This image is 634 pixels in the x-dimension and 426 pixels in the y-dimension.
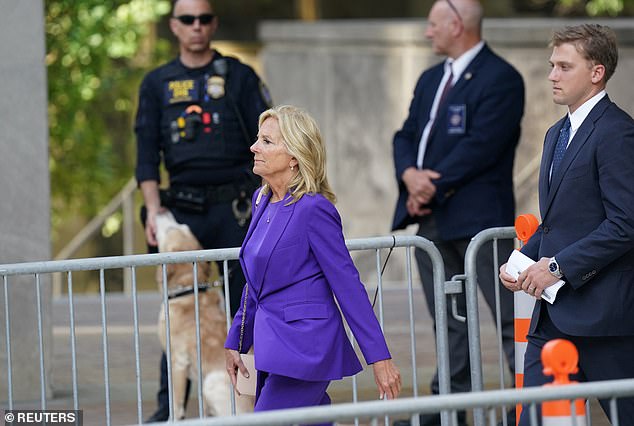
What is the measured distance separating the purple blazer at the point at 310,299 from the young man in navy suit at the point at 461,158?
2242mm

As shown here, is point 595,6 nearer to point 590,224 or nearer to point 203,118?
point 203,118

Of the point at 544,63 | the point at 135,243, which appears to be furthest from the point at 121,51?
the point at 544,63

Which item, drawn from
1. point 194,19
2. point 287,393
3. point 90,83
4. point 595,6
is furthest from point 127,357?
point 595,6

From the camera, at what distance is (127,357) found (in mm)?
9195

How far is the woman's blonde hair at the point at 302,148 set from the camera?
4844mm

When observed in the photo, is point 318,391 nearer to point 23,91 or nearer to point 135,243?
point 23,91

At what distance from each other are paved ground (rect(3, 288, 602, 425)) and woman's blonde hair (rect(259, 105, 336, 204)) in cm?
203

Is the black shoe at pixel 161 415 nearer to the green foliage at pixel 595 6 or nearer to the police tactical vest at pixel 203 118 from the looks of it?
the police tactical vest at pixel 203 118

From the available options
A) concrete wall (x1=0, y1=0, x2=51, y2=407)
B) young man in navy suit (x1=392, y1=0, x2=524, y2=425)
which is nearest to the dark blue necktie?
young man in navy suit (x1=392, y1=0, x2=524, y2=425)

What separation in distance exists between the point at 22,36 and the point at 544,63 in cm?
695

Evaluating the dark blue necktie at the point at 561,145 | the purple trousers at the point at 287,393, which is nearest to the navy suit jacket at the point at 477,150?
the dark blue necktie at the point at 561,145

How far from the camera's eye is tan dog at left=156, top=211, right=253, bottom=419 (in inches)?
262

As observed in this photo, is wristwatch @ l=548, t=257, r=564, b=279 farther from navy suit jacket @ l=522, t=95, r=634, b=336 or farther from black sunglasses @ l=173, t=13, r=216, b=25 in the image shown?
black sunglasses @ l=173, t=13, r=216, b=25

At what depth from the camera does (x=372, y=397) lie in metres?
7.88
